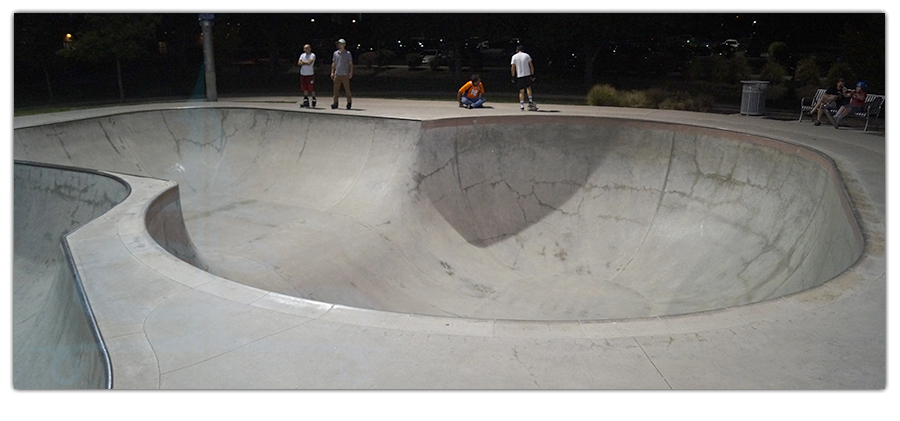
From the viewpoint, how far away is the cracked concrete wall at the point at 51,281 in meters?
4.38

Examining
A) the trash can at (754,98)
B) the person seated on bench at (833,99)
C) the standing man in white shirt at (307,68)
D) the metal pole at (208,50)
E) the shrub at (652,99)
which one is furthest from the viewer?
the shrub at (652,99)

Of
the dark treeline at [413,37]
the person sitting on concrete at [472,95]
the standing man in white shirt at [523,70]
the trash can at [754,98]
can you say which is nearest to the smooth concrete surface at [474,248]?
the trash can at [754,98]

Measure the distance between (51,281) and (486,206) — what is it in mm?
6624

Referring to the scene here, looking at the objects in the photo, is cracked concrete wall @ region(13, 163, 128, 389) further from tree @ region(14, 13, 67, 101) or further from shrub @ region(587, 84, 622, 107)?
shrub @ region(587, 84, 622, 107)

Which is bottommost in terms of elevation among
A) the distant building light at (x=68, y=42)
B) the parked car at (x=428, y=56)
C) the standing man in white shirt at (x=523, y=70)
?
the standing man in white shirt at (x=523, y=70)

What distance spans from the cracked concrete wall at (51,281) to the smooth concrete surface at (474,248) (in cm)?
25

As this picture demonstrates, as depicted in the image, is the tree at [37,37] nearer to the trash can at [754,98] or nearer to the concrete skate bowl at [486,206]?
the concrete skate bowl at [486,206]

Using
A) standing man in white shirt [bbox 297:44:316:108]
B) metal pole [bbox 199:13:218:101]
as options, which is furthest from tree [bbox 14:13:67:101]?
standing man in white shirt [bbox 297:44:316:108]

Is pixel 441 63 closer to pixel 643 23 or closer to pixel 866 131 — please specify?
pixel 643 23

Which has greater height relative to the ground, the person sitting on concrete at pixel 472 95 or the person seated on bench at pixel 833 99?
the person sitting on concrete at pixel 472 95

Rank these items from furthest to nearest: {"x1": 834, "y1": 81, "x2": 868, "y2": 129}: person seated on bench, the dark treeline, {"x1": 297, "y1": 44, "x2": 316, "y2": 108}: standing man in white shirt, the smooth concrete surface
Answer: the dark treeline → {"x1": 297, "y1": 44, "x2": 316, "y2": 108}: standing man in white shirt → {"x1": 834, "y1": 81, "x2": 868, "y2": 129}: person seated on bench → the smooth concrete surface

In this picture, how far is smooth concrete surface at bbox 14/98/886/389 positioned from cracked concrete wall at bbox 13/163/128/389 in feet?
0.81

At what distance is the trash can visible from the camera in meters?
14.5

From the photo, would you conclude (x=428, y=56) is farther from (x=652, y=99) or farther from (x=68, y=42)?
(x=652, y=99)
